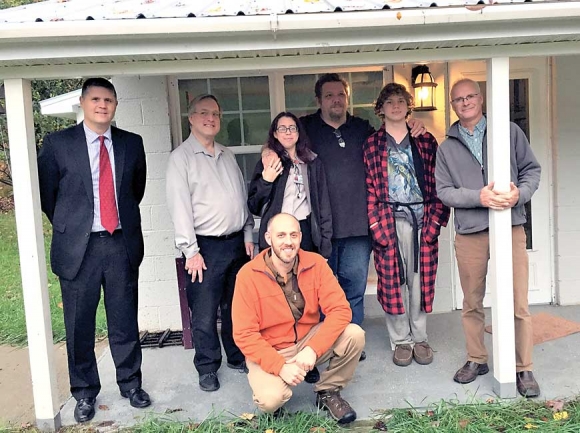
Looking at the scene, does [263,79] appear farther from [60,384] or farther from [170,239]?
[60,384]

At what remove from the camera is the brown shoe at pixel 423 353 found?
3822 mm

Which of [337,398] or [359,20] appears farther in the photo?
[337,398]

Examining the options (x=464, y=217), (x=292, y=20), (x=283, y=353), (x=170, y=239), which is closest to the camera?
(x=292, y=20)

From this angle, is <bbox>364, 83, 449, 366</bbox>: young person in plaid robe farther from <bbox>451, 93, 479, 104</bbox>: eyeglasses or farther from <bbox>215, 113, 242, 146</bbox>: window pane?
<bbox>215, 113, 242, 146</bbox>: window pane

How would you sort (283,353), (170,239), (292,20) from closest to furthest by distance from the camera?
1. (292,20)
2. (283,353)
3. (170,239)

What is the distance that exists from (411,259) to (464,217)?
52 centimetres

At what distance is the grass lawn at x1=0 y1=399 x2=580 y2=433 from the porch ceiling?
194 centimetres

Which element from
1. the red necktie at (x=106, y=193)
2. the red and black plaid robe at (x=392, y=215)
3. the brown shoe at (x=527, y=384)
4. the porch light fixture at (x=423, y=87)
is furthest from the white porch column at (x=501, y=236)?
the red necktie at (x=106, y=193)

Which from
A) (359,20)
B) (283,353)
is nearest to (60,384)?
(283,353)

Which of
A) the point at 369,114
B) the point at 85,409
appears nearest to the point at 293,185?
the point at 369,114

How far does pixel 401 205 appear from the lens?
3.71 m

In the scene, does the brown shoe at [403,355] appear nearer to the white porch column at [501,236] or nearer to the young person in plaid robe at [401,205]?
the young person in plaid robe at [401,205]

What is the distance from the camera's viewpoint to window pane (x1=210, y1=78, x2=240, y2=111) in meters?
4.79

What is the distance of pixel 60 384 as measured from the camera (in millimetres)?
3959
